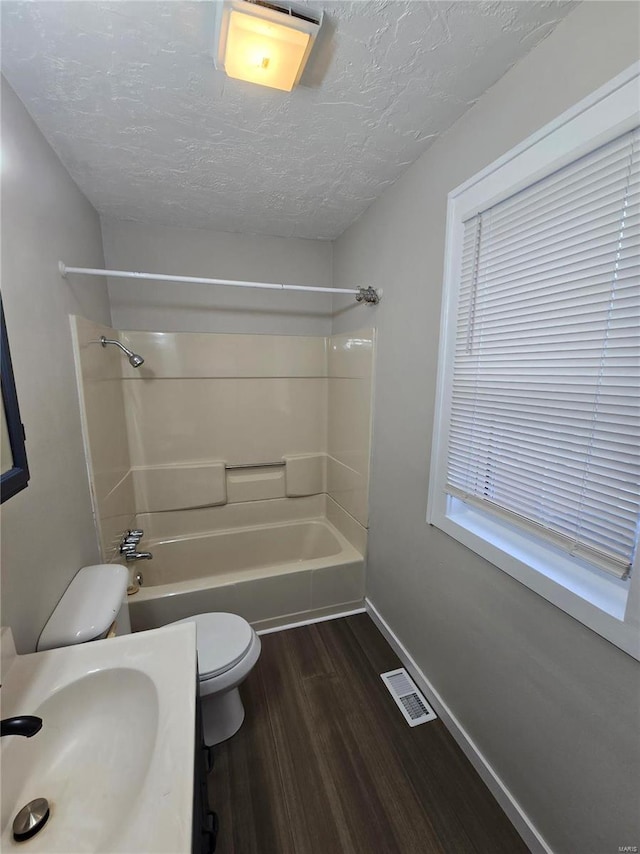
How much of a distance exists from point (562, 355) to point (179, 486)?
7.56 feet

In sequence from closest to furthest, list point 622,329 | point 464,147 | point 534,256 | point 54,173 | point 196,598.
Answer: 1. point 622,329
2. point 534,256
3. point 464,147
4. point 54,173
5. point 196,598

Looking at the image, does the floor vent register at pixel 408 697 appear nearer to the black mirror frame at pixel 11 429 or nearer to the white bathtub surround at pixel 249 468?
the white bathtub surround at pixel 249 468

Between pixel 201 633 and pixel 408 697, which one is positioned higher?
pixel 201 633

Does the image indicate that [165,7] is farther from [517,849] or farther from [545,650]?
[517,849]

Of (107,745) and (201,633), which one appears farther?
(201,633)

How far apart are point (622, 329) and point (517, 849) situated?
5.34ft

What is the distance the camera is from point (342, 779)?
4.25 ft

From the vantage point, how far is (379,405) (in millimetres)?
1951

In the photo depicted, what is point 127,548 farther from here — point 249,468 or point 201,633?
point 249,468

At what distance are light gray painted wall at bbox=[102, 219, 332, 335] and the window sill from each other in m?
1.85

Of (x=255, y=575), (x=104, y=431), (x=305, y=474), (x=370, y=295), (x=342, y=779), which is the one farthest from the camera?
(x=305, y=474)

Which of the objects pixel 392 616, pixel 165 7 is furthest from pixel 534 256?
pixel 392 616

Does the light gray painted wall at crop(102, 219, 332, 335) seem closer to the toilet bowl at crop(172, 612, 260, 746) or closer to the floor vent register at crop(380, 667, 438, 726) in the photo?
the toilet bowl at crop(172, 612, 260, 746)

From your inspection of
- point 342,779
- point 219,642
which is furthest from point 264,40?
point 342,779
